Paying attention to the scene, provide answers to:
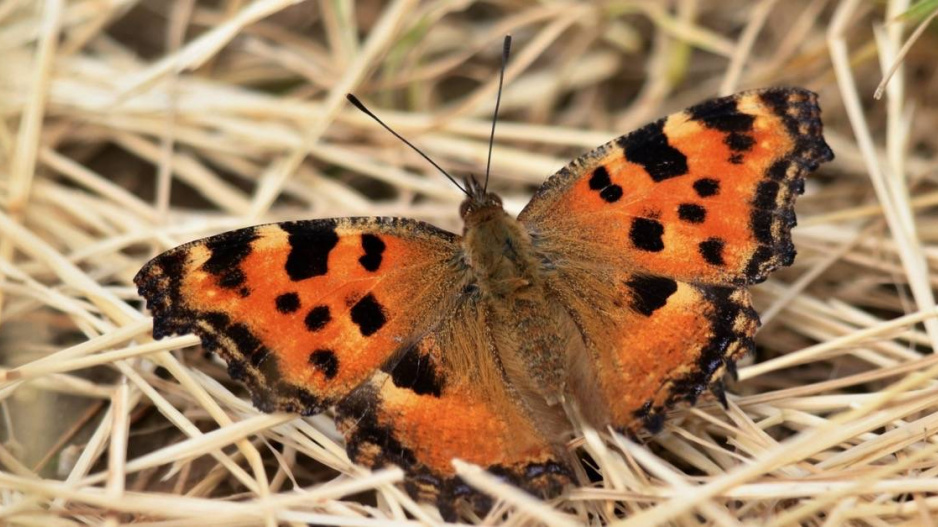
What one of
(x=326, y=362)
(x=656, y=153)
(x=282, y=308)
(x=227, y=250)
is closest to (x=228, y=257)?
(x=227, y=250)

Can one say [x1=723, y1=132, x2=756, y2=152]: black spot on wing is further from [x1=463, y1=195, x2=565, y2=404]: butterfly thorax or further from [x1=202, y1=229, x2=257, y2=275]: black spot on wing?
[x1=202, y1=229, x2=257, y2=275]: black spot on wing

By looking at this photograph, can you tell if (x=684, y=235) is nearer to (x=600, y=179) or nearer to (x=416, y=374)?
(x=600, y=179)

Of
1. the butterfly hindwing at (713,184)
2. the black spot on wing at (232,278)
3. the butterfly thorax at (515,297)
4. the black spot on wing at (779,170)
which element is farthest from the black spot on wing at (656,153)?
the black spot on wing at (232,278)

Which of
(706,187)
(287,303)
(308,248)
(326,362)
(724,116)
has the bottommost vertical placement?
(326,362)

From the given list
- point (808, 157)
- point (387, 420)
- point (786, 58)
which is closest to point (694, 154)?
point (808, 157)

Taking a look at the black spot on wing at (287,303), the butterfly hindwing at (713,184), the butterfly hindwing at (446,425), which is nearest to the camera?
the butterfly hindwing at (446,425)

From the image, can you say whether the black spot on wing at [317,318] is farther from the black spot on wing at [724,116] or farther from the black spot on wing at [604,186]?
the black spot on wing at [724,116]

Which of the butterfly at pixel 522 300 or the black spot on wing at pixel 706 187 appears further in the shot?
the black spot on wing at pixel 706 187
